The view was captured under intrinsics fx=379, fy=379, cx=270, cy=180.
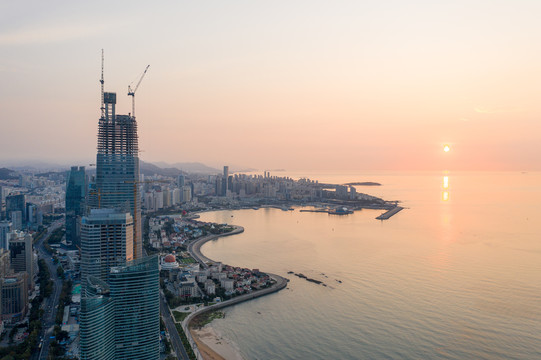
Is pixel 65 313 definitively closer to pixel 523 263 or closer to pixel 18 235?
pixel 18 235

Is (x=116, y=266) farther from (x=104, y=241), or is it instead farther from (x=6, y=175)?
(x=6, y=175)

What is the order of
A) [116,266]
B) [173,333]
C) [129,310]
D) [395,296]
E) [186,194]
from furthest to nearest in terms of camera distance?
[186,194]
[395,296]
[173,333]
[116,266]
[129,310]

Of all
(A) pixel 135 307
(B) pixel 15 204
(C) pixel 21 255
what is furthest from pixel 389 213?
(B) pixel 15 204

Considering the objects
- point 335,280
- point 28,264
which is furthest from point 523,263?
point 28,264

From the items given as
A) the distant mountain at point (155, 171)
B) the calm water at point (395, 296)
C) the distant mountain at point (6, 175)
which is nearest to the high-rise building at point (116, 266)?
the calm water at point (395, 296)

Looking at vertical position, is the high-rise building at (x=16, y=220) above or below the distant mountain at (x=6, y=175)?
below

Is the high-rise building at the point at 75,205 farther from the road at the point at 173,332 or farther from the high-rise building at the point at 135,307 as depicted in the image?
the high-rise building at the point at 135,307

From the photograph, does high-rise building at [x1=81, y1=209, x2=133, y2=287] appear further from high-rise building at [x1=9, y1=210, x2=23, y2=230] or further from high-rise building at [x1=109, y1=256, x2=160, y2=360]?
high-rise building at [x1=9, y1=210, x2=23, y2=230]
